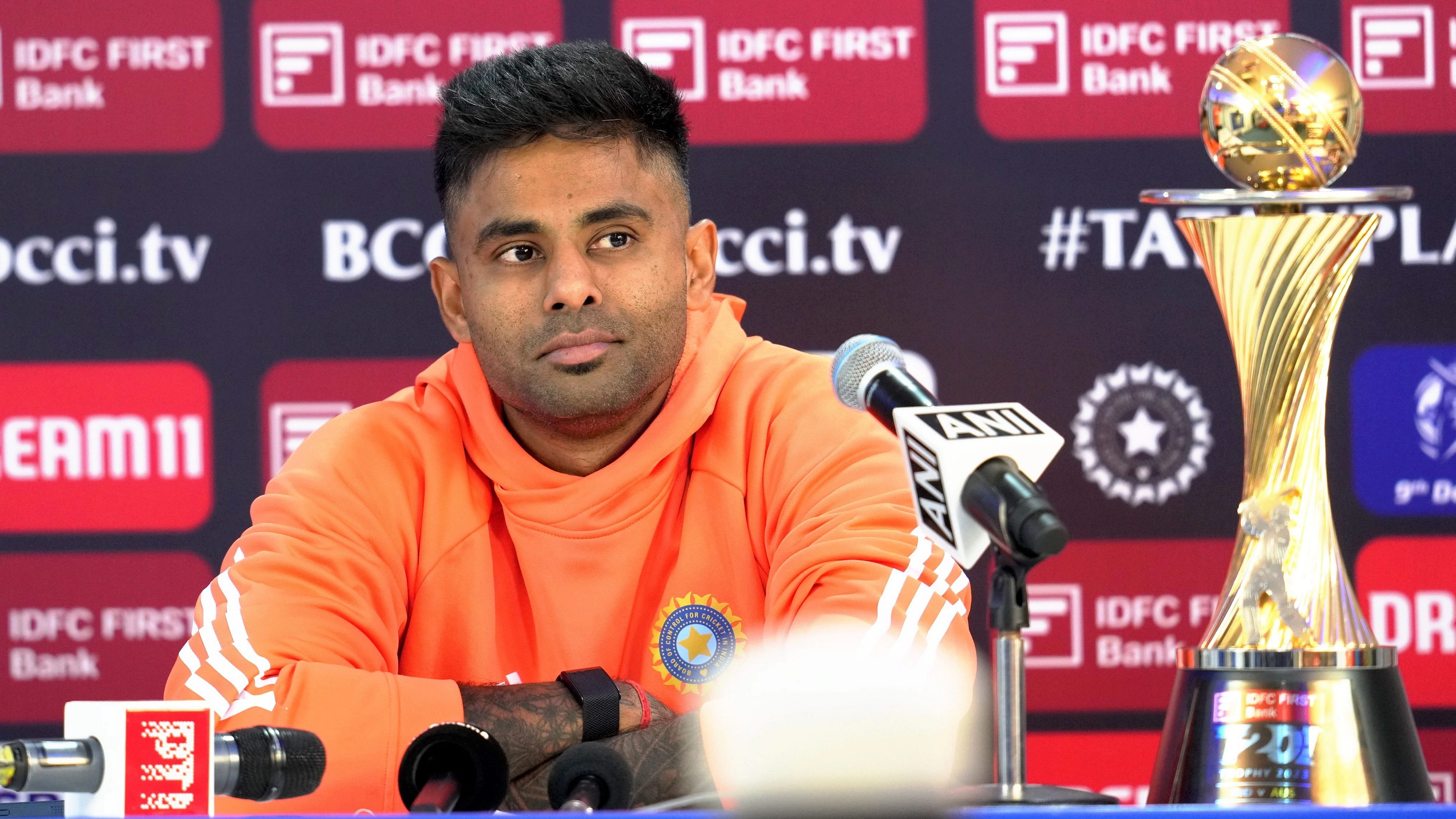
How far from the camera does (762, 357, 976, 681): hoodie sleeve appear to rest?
1.69m

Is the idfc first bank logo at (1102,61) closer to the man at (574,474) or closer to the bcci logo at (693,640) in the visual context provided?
the man at (574,474)

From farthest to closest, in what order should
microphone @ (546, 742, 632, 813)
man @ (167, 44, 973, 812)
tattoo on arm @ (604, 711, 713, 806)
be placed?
1. man @ (167, 44, 973, 812)
2. tattoo on arm @ (604, 711, 713, 806)
3. microphone @ (546, 742, 632, 813)

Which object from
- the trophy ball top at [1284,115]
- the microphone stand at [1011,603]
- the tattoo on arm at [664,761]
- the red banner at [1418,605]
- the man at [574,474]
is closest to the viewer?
the microphone stand at [1011,603]

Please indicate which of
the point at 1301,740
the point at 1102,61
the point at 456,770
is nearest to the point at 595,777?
the point at 456,770

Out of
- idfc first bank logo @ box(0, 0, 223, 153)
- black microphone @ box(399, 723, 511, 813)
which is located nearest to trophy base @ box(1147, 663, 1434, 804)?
black microphone @ box(399, 723, 511, 813)

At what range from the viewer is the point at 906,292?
2.49m

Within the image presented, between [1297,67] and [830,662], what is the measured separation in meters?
1.21

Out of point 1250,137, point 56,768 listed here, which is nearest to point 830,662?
point 56,768

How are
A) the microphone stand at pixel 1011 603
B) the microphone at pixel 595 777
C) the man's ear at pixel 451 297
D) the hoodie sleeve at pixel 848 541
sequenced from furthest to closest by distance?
1. the man's ear at pixel 451 297
2. the hoodie sleeve at pixel 848 541
3. the microphone at pixel 595 777
4. the microphone stand at pixel 1011 603

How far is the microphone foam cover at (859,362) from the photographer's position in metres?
1.16

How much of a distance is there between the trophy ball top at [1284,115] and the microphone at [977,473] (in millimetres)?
533

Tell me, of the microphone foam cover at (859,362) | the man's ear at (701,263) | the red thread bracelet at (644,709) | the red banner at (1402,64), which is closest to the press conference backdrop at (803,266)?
the red banner at (1402,64)

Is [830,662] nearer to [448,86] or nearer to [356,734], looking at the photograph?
[356,734]

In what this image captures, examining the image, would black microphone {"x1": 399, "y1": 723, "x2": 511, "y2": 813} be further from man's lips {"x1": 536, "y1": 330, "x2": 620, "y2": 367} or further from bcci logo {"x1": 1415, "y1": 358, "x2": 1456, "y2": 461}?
bcci logo {"x1": 1415, "y1": 358, "x2": 1456, "y2": 461}
